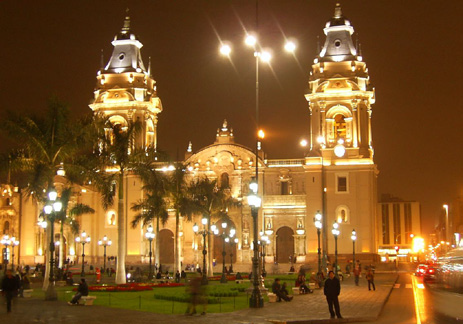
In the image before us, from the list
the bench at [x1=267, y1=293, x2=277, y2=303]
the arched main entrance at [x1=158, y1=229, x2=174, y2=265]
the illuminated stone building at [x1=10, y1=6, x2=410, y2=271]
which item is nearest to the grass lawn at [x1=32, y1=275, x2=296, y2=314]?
the bench at [x1=267, y1=293, x2=277, y2=303]

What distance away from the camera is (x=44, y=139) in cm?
3231

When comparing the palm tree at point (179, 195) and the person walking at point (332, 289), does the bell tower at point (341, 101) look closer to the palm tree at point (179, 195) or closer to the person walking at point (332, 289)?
the palm tree at point (179, 195)

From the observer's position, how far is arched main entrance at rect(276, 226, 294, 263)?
6975 centimetres

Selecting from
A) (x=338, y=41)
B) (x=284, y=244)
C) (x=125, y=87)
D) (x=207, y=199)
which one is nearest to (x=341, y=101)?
(x=338, y=41)

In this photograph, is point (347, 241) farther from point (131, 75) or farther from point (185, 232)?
point (131, 75)

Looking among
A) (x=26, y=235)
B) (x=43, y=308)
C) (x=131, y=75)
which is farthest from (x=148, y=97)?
(x=43, y=308)

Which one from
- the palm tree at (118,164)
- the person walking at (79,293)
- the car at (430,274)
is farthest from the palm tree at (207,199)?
the person walking at (79,293)

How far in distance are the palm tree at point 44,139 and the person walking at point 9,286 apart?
10345 millimetres

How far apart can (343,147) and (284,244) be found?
38.6 ft

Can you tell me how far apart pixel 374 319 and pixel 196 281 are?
5.59 metres

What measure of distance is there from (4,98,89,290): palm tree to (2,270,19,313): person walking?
33.9 feet

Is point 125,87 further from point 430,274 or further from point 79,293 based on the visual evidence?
point 79,293

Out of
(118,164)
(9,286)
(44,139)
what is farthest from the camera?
(118,164)

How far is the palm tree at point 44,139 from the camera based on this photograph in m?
31.8
